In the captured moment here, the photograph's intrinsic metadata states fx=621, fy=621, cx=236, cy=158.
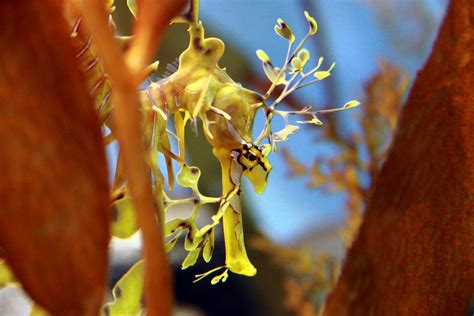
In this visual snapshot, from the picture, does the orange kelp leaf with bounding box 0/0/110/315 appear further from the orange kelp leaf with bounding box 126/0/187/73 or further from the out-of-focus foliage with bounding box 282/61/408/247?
the out-of-focus foliage with bounding box 282/61/408/247

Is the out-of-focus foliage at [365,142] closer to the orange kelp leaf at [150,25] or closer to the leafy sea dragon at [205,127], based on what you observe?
the leafy sea dragon at [205,127]

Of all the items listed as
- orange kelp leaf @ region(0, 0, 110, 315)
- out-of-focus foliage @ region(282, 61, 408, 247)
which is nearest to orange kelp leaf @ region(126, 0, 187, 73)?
orange kelp leaf @ region(0, 0, 110, 315)

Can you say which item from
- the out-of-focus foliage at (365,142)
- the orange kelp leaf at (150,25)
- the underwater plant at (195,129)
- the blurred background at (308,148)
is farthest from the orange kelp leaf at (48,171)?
the out-of-focus foliage at (365,142)

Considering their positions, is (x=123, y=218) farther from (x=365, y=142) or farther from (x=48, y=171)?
(x=365, y=142)

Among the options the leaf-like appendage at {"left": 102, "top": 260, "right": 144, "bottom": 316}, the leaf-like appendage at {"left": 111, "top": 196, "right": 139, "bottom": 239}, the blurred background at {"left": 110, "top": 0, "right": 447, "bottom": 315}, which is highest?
the leaf-like appendage at {"left": 111, "top": 196, "right": 139, "bottom": 239}

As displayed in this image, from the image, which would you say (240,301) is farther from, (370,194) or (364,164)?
(370,194)

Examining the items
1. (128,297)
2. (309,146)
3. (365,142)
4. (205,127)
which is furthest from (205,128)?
(309,146)
